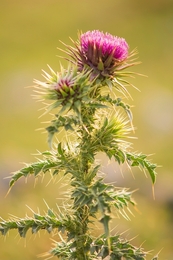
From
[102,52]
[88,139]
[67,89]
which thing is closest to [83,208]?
[88,139]

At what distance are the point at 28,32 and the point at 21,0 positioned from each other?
2.26 metres

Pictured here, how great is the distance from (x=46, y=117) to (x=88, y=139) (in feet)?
27.3

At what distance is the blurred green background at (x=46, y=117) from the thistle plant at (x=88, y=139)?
0.61 ft

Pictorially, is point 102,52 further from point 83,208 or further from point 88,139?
point 83,208

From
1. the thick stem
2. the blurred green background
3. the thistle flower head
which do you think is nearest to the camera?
the thistle flower head

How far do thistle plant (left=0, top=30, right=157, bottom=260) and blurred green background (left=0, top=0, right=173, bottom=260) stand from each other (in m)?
0.18

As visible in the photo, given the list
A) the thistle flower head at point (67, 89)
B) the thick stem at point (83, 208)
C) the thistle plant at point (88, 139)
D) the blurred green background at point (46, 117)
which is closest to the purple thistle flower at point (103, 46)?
the thistle plant at point (88, 139)

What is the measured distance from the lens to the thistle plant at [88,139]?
2.80m

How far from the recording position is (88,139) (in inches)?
122

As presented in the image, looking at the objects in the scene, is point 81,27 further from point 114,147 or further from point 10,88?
point 114,147

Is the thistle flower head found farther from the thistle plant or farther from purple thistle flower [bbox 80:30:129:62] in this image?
purple thistle flower [bbox 80:30:129:62]

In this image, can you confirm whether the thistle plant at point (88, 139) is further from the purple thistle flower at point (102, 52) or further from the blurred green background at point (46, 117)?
the blurred green background at point (46, 117)

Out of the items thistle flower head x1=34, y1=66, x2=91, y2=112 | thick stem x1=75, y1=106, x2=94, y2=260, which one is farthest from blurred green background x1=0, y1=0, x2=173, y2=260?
thistle flower head x1=34, y1=66, x2=91, y2=112

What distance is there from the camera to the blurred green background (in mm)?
7711
